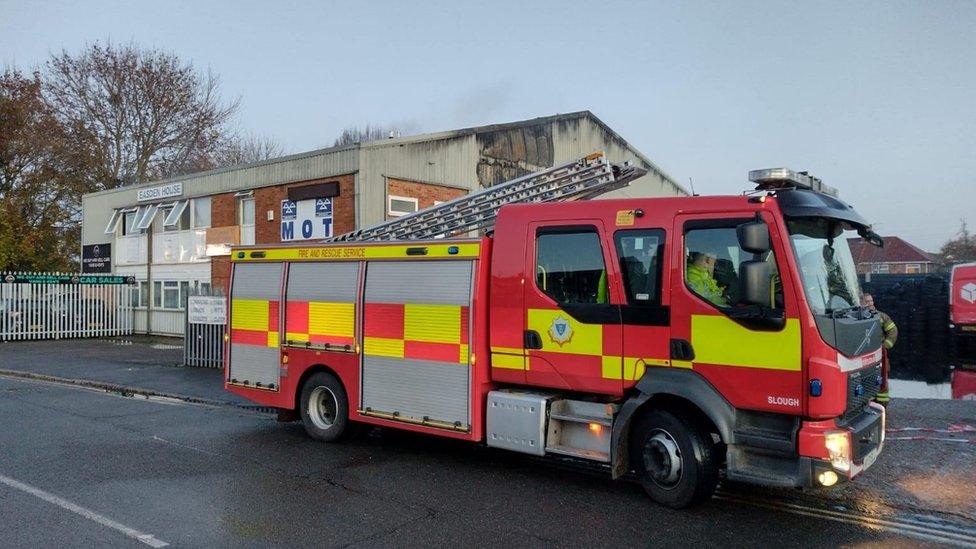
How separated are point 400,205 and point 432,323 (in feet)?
40.1

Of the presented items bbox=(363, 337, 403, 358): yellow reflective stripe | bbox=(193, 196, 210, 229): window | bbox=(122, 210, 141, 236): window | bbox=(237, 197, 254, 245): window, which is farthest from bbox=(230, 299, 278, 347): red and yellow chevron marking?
bbox=(122, 210, 141, 236): window

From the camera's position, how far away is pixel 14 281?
929 inches

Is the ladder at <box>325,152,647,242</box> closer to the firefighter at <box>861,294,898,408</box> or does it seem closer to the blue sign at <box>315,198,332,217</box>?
the firefighter at <box>861,294,898,408</box>

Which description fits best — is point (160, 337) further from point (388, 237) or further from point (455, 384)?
point (455, 384)

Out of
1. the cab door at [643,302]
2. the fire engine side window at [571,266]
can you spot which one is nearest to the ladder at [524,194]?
the fire engine side window at [571,266]

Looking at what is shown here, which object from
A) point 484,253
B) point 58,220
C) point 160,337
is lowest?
point 160,337

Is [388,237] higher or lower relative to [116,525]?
higher

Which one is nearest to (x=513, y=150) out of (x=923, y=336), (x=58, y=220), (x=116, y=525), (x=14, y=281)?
(x=923, y=336)

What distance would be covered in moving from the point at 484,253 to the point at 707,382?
2.57m

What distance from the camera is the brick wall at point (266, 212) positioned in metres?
18.5

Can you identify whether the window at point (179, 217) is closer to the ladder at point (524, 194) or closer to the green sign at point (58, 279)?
the green sign at point (58, 279)

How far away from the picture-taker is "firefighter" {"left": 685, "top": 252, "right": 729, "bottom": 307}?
5818mm

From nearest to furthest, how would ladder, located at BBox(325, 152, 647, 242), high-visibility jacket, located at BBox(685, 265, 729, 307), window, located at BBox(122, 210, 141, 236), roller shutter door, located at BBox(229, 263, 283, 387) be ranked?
high-visibility jacket, located at BBox(685, 265, 729, 307) < ladder, located at BBox(325, 152, 647, 242) < roller shutter door, located at BBox(229, 263, 283, 387) < window, located at BBox(122, 210, 141, 236)

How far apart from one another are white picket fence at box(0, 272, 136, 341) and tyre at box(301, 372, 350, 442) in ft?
64.4
